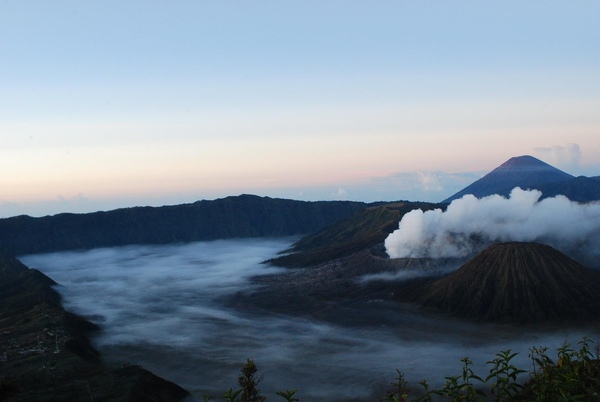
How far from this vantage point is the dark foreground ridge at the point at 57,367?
44750 mm

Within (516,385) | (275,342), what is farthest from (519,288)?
(516,385)

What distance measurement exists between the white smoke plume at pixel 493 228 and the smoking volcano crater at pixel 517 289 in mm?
17076

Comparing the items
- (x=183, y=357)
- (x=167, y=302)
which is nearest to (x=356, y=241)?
(x=167, y=302)

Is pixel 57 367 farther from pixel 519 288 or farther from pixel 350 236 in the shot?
pixel 350 236

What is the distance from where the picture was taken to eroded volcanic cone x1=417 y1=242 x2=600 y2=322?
255 ft

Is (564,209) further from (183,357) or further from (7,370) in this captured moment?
(7,370)

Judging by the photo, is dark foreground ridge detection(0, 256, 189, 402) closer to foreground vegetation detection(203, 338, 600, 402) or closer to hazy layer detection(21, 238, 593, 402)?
hazy layer detection(21, 238, 593, 402)

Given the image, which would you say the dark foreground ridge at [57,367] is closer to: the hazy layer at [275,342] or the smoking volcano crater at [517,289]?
the hazy layer at [275,342]

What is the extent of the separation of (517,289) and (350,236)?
3059 inches

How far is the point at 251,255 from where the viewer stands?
167125 millimetres

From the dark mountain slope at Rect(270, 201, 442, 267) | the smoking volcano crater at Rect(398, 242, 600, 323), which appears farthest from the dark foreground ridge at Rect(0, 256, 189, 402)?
the dark mountain slope at Rect(270, 201, 442, 267)

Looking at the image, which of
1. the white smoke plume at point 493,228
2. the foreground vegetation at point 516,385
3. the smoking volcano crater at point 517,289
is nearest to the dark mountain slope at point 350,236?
the white smoke plume at point 493,228

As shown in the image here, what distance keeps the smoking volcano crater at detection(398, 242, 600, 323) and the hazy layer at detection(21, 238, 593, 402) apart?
19.8ft

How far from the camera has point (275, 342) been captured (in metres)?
70.3
